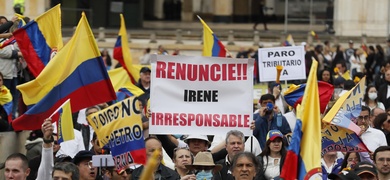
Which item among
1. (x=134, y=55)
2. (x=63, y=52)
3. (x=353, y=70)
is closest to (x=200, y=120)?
(x=63, y=52)

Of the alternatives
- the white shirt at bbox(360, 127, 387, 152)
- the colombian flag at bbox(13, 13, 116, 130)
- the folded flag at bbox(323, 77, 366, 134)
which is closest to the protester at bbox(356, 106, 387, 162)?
the white shirt at bbox(360, 127, 387, 152)

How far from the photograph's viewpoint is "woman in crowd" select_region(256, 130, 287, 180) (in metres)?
15.4

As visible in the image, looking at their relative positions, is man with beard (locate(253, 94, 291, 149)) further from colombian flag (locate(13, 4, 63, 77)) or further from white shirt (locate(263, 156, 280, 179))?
colombian flag (locate(13, 4, 63, 77))

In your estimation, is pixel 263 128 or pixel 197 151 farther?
pixel 263 128

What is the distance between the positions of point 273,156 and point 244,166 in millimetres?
1651

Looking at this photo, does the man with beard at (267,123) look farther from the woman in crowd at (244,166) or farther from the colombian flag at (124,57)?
the colombian flag at (124,57)

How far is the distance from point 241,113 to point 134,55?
3353cm

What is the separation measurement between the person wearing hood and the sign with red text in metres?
1.50

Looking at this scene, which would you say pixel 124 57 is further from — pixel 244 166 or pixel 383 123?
pixel 244 166

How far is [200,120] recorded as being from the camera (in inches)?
641

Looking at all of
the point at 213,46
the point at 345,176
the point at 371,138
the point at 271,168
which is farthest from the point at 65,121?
the point at 213,46

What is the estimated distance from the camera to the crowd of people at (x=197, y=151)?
14172 millimetres

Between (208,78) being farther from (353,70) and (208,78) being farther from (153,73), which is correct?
(353,70)

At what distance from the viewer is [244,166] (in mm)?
14039
